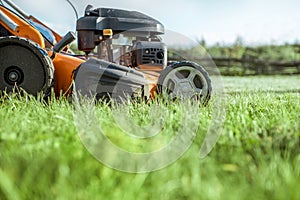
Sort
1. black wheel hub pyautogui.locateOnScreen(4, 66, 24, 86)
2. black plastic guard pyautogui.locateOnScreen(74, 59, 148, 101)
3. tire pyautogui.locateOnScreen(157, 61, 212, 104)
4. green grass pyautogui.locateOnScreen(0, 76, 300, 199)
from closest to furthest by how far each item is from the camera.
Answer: green grass pyautogui.locateOnScreen(0, 76, 300, 199), black plastic guard pyautogui.locateOnScreen(74, 59, 148, 101), black wheel hub pyautogui.locateOnScreen(4, 66, 24, 86), tire pyautogui.locateOnScreen(157, 61, 212, 104)

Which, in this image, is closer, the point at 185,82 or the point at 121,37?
the point at 185,82

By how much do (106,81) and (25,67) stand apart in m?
0.55

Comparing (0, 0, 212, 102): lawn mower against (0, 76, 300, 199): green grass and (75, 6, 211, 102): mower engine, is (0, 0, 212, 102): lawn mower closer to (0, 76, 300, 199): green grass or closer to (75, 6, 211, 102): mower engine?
(75, 6, 211, 102): mower engine

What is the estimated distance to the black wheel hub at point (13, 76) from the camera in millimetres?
2914

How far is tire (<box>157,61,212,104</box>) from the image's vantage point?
3055 mm

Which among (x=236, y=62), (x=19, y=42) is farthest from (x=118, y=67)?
(x=236, y=62)

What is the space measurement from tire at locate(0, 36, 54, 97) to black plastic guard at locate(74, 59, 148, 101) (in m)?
0.20

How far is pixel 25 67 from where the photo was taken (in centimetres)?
291

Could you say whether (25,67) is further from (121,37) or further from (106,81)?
(121,37)

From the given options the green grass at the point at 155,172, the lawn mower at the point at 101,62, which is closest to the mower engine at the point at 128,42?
the lawn mower at the point at 101,62

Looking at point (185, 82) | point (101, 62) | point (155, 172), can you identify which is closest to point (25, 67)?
point (101, 62)

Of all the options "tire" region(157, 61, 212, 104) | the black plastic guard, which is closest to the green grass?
the black plastic guard

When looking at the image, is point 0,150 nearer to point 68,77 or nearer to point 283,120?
point 283,120

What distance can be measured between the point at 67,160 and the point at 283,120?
104cm
